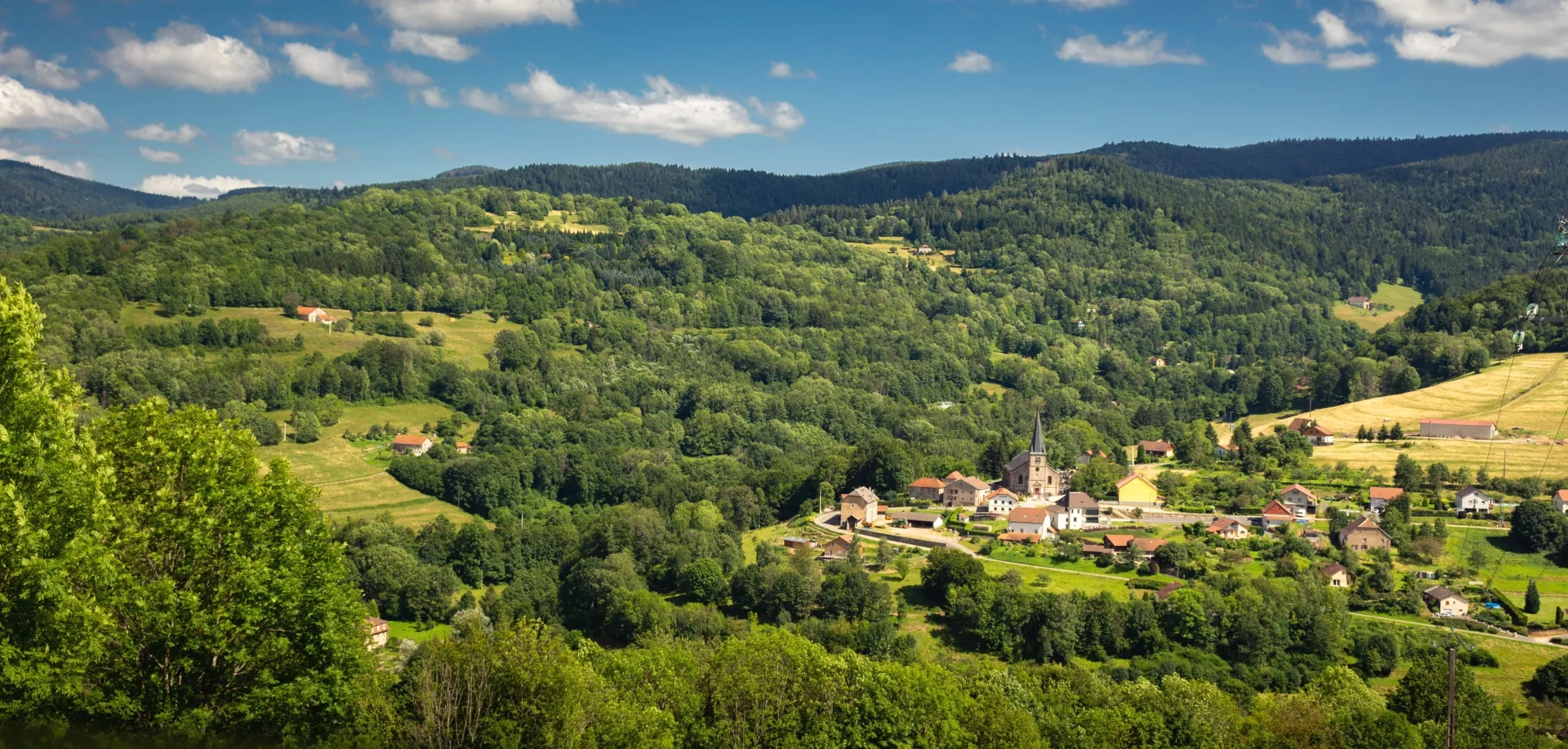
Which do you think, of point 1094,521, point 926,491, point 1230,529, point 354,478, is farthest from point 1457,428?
point 354,478

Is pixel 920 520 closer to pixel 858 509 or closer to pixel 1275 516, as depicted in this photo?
pixel 858 509

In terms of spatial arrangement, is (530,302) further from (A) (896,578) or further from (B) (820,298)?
(A) (896,578)

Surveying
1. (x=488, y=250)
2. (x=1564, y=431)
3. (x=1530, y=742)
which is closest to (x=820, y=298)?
(x=488, y=250)

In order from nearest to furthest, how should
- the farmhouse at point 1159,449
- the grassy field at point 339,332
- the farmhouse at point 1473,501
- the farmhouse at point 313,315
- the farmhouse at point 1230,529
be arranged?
the farmhouse at point 1230,529, the farmhouse at point 1473,501, the farmhouse at point 1159,449, the grassy field at point 339,332, the farmhouse at point 313,315

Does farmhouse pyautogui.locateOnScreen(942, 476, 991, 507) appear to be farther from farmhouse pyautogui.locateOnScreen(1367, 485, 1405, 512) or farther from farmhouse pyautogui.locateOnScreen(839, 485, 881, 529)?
farmhouse pyautogui.locateOnScreen(1367, 485, 1405, 512)

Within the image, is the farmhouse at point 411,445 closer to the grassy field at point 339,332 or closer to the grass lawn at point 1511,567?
the grassy field at point 339,332

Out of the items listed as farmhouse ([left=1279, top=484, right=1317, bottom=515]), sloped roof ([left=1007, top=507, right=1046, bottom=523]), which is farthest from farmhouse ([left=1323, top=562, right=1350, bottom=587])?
sloped roof ([left=1007, top=507, right=1046, bottom=523])

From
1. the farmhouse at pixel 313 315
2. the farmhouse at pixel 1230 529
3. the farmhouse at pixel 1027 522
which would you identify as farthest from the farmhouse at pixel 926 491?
the farmhouse at pixel 313 315
